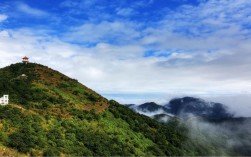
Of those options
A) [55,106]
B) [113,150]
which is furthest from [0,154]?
[55,106]

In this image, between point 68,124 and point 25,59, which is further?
point 25,59

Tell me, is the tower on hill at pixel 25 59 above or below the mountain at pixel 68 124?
above

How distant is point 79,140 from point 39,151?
10.1m

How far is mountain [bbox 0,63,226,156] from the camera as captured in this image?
44.2 m

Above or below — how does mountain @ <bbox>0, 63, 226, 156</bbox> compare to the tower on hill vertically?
below

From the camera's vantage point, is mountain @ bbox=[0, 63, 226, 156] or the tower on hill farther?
the tower on hill

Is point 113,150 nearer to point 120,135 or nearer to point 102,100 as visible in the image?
point 120,135

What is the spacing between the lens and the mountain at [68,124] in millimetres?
44188

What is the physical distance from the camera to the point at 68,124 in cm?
5372

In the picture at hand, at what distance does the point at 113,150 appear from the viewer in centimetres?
5147

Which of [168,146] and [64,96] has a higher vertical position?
[64,96]

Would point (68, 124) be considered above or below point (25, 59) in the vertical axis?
below

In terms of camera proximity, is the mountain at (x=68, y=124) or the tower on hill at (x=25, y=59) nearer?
the mountain at (x=68, y=124)

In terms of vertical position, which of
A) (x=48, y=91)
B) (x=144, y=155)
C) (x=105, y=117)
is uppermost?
(x=48, y=91)
